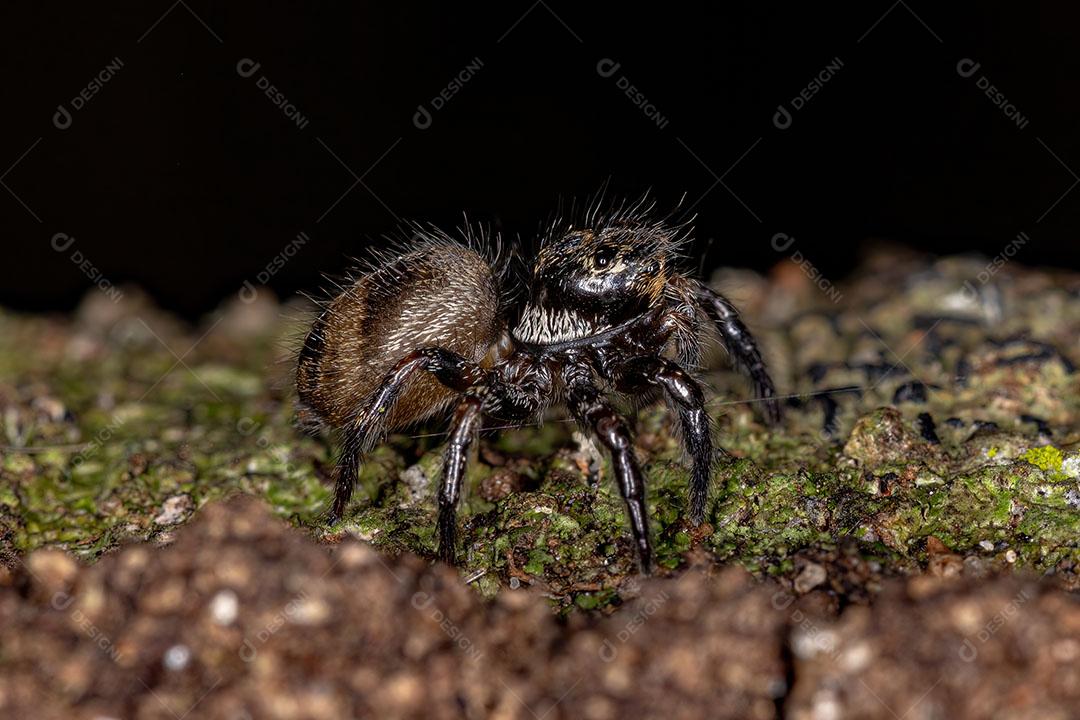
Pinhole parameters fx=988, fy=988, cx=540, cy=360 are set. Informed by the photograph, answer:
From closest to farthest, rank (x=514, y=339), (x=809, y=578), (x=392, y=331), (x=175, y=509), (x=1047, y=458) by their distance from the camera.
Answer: (x=809, y=578), (x=1047, y=458), (x=175, y=509), (x=392, y=331), (x=514, y=339)

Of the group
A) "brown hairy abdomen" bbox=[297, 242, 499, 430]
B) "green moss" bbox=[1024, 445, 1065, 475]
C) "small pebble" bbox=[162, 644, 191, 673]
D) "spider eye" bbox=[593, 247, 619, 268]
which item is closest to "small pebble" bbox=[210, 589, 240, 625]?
"small pebble" bbox=[162, 644, 191, 673]

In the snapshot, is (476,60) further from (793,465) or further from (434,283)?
(793,465)

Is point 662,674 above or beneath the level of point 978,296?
above

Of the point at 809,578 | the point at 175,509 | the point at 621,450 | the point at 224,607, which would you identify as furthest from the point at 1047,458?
the point at 175,509

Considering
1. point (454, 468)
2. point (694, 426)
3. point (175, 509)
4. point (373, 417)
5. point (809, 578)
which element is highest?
point (175, 509)

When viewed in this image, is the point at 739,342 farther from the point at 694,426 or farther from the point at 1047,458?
the point at 1047,458

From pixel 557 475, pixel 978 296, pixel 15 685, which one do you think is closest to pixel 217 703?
pixel 15 685

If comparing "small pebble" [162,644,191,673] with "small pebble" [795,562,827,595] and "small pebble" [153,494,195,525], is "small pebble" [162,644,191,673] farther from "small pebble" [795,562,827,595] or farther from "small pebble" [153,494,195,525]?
"small pebble" [795,562,827,595]

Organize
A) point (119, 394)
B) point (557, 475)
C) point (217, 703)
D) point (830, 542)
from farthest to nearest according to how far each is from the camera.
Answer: point (119, 394), point (557, 475), point (830, 542), point (217, 703)
